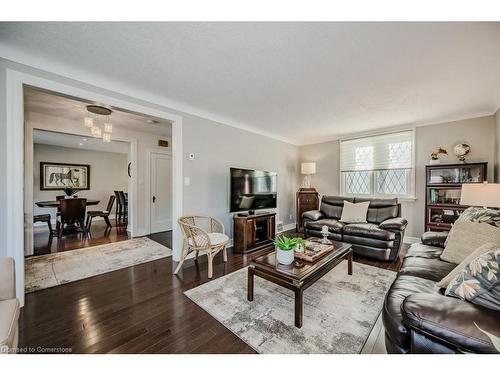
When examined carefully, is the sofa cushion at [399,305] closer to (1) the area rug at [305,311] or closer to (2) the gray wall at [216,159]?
(1) the area rug at [305,311]

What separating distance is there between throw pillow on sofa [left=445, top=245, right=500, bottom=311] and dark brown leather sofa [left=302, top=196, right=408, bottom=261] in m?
2.07

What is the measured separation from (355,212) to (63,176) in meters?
8.20

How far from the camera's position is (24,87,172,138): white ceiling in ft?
9.30

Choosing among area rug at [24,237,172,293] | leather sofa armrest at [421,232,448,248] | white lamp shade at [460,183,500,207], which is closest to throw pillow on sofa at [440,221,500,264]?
leather sofa armrest at [421,232,448,248]

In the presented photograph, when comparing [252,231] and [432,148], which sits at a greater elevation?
[432,148]

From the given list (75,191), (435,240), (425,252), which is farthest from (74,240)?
(435,240)

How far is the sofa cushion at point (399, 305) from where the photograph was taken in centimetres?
108

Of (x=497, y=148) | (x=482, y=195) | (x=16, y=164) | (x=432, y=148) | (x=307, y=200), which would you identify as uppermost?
(x=432, y=148)

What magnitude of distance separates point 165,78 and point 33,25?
3.42 ft

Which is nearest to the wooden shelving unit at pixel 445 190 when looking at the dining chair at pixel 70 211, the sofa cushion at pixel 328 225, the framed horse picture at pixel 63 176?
the sofa cushion at pixel 328 225

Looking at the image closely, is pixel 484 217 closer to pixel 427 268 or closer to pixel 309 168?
pixel 427 268

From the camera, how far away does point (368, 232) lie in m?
3.14

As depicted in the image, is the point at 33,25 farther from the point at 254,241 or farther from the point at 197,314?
the point at 254,241
